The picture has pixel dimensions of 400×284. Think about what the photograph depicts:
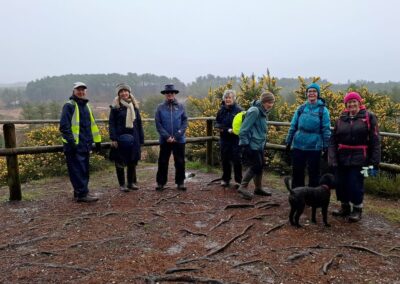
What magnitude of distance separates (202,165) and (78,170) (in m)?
3.68

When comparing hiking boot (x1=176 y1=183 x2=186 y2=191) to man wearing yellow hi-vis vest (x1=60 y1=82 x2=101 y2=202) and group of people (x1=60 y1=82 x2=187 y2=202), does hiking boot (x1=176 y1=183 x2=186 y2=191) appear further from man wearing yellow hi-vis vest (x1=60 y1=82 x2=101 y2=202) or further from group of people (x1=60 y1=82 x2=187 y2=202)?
man wearing yellow hi-vis vest (x1=60 y1=82 x2=101 y2=202)

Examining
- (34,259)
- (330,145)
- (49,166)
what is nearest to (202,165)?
(49,166)

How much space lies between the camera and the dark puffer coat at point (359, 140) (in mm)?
4531

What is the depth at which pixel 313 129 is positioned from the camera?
502cm

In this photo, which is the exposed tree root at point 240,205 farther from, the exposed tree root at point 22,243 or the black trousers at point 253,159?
the exposed tree root at point 22,243

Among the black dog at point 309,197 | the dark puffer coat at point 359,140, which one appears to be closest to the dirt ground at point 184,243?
the black dog at point 309,197

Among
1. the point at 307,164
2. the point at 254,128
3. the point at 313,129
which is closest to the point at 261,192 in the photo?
the point at 307,164

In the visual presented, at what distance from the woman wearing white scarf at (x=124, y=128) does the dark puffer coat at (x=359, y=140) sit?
3074 mm

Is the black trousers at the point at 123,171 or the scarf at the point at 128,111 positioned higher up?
the scarf at the point at 128,111

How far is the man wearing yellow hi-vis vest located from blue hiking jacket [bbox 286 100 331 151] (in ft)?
10.2

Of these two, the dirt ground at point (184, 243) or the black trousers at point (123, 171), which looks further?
the black trousers at point (123, 171)

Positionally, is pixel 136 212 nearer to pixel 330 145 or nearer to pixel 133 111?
pixel 133 111

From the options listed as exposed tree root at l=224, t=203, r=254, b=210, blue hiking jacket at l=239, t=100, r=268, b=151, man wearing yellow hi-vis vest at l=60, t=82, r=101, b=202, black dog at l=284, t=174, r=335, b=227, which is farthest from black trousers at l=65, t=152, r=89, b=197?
black dog at l=284, t=174, r=335, b=227

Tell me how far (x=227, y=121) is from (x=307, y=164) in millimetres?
1515
